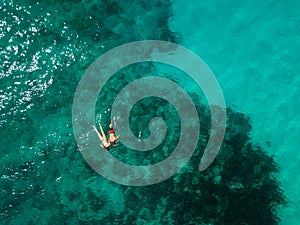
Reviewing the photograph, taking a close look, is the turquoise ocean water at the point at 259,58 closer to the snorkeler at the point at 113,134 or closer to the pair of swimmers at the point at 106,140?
the snorkeler at the point at 113,134

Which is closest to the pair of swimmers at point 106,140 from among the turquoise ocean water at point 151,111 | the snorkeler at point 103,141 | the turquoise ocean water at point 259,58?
the snorkeler at point 103,141

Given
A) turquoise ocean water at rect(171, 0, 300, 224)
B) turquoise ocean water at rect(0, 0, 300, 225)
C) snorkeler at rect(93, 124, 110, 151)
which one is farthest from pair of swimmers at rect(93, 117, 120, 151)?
turquoise ocean water at rect(171, 0, 300, 224)

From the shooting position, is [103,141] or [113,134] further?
[113,134]

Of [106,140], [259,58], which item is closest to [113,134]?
[106,140]

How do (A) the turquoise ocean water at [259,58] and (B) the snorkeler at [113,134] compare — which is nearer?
(B) the snorkeler at [113,134]

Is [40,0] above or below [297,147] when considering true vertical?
above

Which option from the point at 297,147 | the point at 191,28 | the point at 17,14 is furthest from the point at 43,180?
the point at 297,147

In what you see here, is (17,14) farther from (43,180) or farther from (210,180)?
(210,180)

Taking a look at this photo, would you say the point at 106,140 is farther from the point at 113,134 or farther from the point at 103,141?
the point at 113,134
